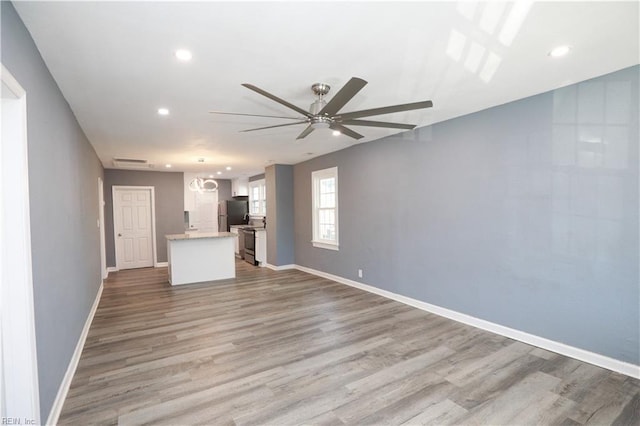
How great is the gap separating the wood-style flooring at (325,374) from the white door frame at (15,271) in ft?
2.20

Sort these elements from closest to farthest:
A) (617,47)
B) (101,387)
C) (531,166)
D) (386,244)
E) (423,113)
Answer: (617,47) < (101,387) < (531,166) < (423,113) < (386,244)

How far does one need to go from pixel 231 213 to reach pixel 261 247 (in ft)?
7.98

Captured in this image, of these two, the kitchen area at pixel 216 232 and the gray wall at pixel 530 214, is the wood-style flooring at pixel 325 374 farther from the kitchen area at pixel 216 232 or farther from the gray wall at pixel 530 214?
the kitchen area at pixel 216 232

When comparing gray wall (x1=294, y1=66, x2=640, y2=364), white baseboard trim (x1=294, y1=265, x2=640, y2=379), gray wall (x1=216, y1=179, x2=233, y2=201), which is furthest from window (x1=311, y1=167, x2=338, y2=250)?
gray wall (x1=216, y1=179, x2=233, y2=201)

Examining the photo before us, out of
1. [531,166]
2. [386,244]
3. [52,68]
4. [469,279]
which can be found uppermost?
[52,68]

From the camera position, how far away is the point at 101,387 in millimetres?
2506

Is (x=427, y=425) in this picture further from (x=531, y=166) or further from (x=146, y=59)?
(x=146, y=59)

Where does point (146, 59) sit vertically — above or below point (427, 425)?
above

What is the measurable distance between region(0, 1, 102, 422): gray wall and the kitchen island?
258cm

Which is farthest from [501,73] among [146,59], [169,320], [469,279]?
[169,320]

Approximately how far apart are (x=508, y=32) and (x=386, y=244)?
135 inches

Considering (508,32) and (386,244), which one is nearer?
(508,32)

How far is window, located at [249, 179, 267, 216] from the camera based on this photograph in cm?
941

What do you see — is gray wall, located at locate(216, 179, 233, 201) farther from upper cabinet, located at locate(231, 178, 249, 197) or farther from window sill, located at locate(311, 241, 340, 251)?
window sill, located at locate(311, 241, 340, 251)
